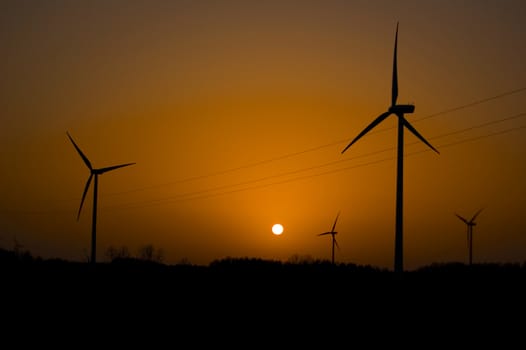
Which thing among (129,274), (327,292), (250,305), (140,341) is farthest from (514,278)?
(140,341)

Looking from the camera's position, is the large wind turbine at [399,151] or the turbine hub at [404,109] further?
the turbine hub at [404,109]

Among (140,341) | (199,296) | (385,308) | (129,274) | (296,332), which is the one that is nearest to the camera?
(140,341)

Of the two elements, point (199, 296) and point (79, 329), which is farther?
point (199, 296)

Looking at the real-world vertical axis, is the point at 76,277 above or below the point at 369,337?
above

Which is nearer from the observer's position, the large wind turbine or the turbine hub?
the large wind turbine

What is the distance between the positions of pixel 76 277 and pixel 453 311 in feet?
126

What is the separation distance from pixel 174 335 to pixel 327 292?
24.2 metres

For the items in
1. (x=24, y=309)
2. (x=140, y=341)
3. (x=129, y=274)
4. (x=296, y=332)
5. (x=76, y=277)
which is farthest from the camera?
(x=129, y=274)

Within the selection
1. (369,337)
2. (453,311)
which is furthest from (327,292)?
(369,337)

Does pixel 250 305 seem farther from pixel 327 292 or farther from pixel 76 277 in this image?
pixel 76 277

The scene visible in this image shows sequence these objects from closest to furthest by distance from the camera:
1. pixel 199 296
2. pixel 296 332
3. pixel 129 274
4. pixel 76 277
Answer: pixel 296 332
pixel 199 296
pixel 76 277
pixel 129 274

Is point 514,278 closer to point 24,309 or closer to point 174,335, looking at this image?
point 174,335

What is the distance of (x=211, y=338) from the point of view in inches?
2152

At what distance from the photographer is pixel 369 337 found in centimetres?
5572
